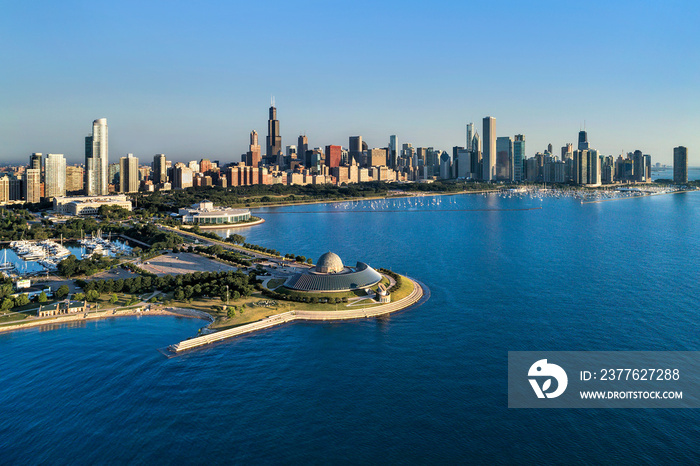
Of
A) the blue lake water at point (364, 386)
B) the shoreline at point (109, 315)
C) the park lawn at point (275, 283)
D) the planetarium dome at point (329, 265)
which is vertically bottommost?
the blue lake water at point (364, 386)

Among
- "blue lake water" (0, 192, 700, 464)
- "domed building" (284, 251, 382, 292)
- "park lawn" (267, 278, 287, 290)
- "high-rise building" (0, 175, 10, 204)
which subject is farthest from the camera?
"high-rise building" (0, 175, 10, 204)

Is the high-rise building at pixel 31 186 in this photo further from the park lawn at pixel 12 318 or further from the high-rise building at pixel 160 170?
the park lawn at pixel 12 318

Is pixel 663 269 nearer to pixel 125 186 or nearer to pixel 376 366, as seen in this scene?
pixel 376 366

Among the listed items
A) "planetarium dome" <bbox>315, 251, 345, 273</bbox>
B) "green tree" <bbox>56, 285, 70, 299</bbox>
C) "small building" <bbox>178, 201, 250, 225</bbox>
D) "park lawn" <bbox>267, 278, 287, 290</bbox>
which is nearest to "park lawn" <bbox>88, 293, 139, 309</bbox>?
"green tree" <bbox>56, 285, 70, 299</bbox>

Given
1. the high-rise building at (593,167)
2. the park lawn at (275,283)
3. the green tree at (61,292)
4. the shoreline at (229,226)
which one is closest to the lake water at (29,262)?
the green tree at (61,292)

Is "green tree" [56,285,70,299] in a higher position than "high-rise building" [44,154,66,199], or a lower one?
lower

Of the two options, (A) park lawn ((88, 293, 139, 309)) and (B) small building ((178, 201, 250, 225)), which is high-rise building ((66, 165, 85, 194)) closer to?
(B) small building ((178, 201, 250, 225))

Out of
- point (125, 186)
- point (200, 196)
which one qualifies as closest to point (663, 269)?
point (200, 196)
